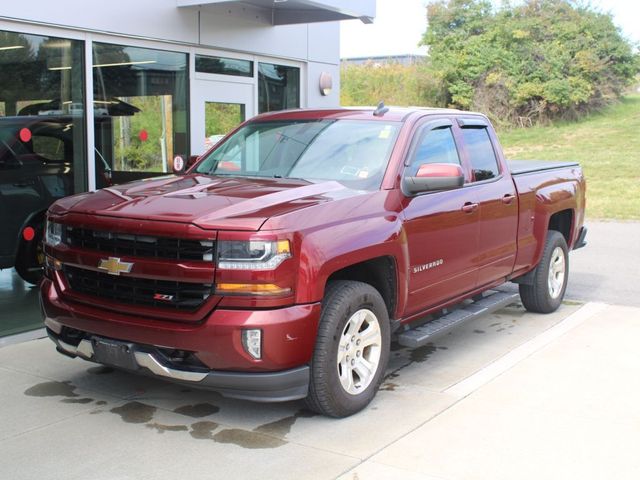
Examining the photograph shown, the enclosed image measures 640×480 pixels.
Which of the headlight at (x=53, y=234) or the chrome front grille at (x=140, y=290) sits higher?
the headlight at (x=53, y=234)

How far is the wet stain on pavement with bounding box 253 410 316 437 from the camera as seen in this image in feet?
14.9

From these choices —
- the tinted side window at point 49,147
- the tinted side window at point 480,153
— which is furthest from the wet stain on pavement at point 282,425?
the tinted side window at point 49,147

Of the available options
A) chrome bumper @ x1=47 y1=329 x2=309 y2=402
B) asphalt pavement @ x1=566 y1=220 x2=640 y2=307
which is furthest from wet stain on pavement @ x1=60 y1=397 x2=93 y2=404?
asphalt pavement @ x1=566 y1=220 x2=640 y2=307

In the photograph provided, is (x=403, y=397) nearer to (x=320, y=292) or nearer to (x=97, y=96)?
(x=320, y=292)

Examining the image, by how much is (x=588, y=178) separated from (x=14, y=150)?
61.0 feet

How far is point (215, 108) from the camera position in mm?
9664

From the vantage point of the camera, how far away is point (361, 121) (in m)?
5.79

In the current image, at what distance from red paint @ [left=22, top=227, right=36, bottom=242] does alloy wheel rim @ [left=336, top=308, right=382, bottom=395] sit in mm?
4452

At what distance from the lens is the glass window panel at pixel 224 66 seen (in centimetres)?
931

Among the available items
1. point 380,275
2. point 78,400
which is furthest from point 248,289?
point 78,400

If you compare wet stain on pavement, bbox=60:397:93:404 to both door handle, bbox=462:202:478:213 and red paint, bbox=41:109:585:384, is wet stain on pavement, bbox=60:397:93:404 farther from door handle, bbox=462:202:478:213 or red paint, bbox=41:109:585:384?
door handle, bbox=462:202:478:213

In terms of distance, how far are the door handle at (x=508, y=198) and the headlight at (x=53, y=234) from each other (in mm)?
3632

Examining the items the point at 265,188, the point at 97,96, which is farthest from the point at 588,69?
the point at 265,188

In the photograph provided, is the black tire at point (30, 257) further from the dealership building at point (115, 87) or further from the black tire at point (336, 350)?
the black tire at point (336, 350)
